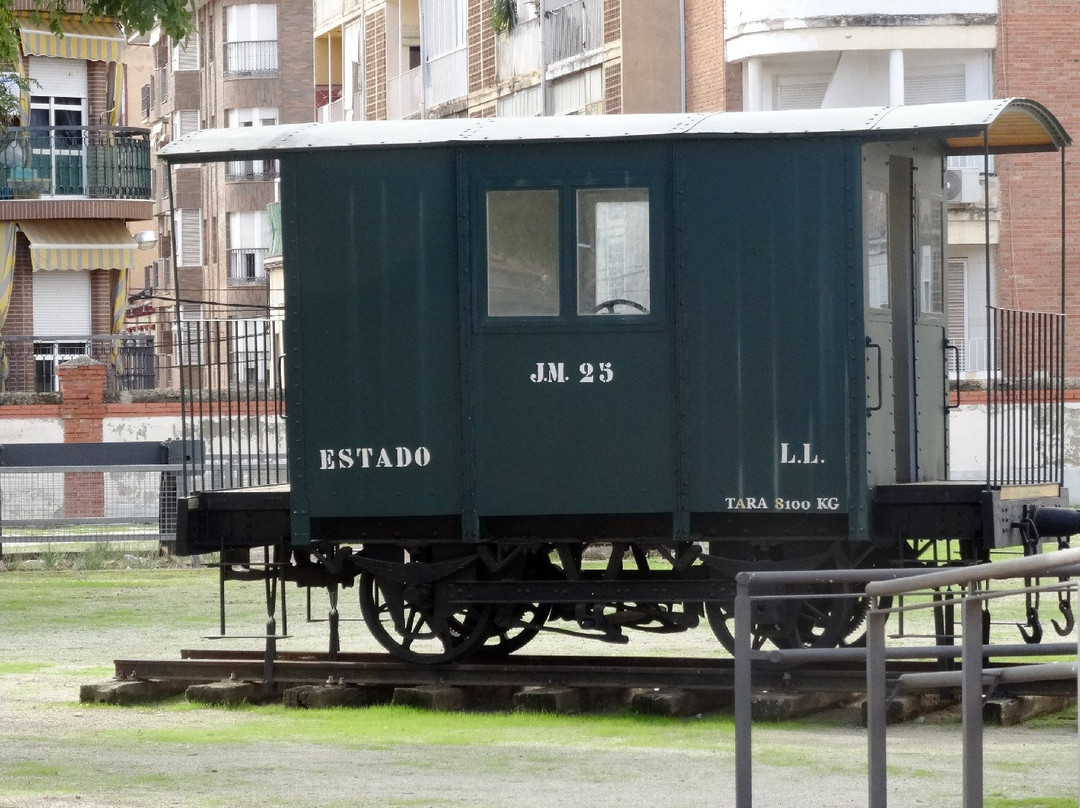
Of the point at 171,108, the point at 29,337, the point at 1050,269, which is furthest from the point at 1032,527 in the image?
the point at 171,108

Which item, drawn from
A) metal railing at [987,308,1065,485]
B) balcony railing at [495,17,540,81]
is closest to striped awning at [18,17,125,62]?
balcony railing at [495,17,540,81]

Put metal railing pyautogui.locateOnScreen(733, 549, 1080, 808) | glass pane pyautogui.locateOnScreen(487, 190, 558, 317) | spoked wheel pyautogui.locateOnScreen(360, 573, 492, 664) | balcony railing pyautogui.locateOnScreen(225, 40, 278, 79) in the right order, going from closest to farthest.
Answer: metal railing pyautogui.locateOnScreen(733, 549, 1080, 808) < glass pane pyautogui.locateOnScreen(487, 190, 558, 317) < spoked wheel pyautogui.locateOnScreen(360, 573, 492, 664) < balcony railing pyautogui.locateOnScreen(225, 40, 278, 79)

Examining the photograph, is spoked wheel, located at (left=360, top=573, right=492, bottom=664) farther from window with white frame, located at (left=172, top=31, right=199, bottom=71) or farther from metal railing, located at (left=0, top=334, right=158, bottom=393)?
window with white frame, located at (left=172, top=31, right=199, bottom=71)

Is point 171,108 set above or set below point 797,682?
above

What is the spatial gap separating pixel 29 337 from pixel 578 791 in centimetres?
2653

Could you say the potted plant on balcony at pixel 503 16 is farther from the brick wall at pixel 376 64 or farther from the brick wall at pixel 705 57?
the brick wall at pixel 376 64

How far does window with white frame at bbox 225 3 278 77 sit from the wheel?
48199 mm

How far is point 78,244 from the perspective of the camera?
39062 millimetres

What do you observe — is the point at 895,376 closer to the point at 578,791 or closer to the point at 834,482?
the point at 834,482

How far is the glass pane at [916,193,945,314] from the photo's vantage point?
1332 cm

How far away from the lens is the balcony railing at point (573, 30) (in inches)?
1406

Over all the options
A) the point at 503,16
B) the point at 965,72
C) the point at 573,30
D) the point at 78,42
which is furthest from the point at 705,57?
the point at 78,42

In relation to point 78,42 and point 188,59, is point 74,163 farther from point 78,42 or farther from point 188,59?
point 188,59

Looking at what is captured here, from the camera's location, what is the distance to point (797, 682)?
1181 cm
